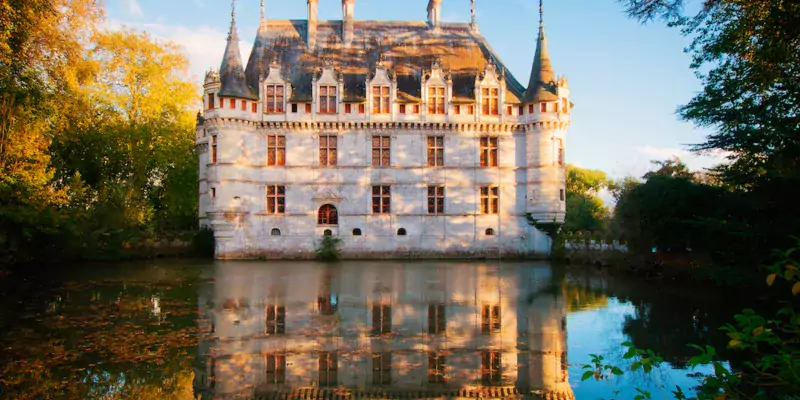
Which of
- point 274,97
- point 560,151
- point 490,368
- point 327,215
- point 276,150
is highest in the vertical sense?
point 274,97

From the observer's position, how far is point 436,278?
19.4 meters

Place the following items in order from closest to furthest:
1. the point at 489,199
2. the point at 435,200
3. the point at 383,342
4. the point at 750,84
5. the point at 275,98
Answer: the point at 383,342 → the point at 750,84 → the point at 275,98 → the point at 435,200 → the point at 489,199

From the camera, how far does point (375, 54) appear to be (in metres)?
32.4

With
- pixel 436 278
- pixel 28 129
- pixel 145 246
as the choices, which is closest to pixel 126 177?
pixel 145 246

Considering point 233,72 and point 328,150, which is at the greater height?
point 233,72

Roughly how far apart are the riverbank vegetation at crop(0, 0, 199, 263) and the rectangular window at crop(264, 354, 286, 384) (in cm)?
1581

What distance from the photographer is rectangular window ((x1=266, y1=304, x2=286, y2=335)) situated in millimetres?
9871

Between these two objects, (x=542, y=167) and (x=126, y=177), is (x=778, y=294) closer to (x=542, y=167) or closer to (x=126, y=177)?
(x=542, y=167)

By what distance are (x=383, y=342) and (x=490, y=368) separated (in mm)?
2139

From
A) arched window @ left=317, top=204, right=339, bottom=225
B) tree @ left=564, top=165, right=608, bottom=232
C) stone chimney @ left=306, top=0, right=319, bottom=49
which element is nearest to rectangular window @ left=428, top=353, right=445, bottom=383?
arched window @ left=317, top=204, right=339, bottom=225

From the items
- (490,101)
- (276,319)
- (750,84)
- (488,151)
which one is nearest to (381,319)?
(276,319)

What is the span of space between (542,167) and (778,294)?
57.2 feet

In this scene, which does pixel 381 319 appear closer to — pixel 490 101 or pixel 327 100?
pixel 327 100

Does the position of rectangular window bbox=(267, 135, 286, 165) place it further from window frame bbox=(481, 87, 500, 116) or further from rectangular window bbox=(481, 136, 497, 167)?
window frame bbox=(481, 87, 500, 116)
